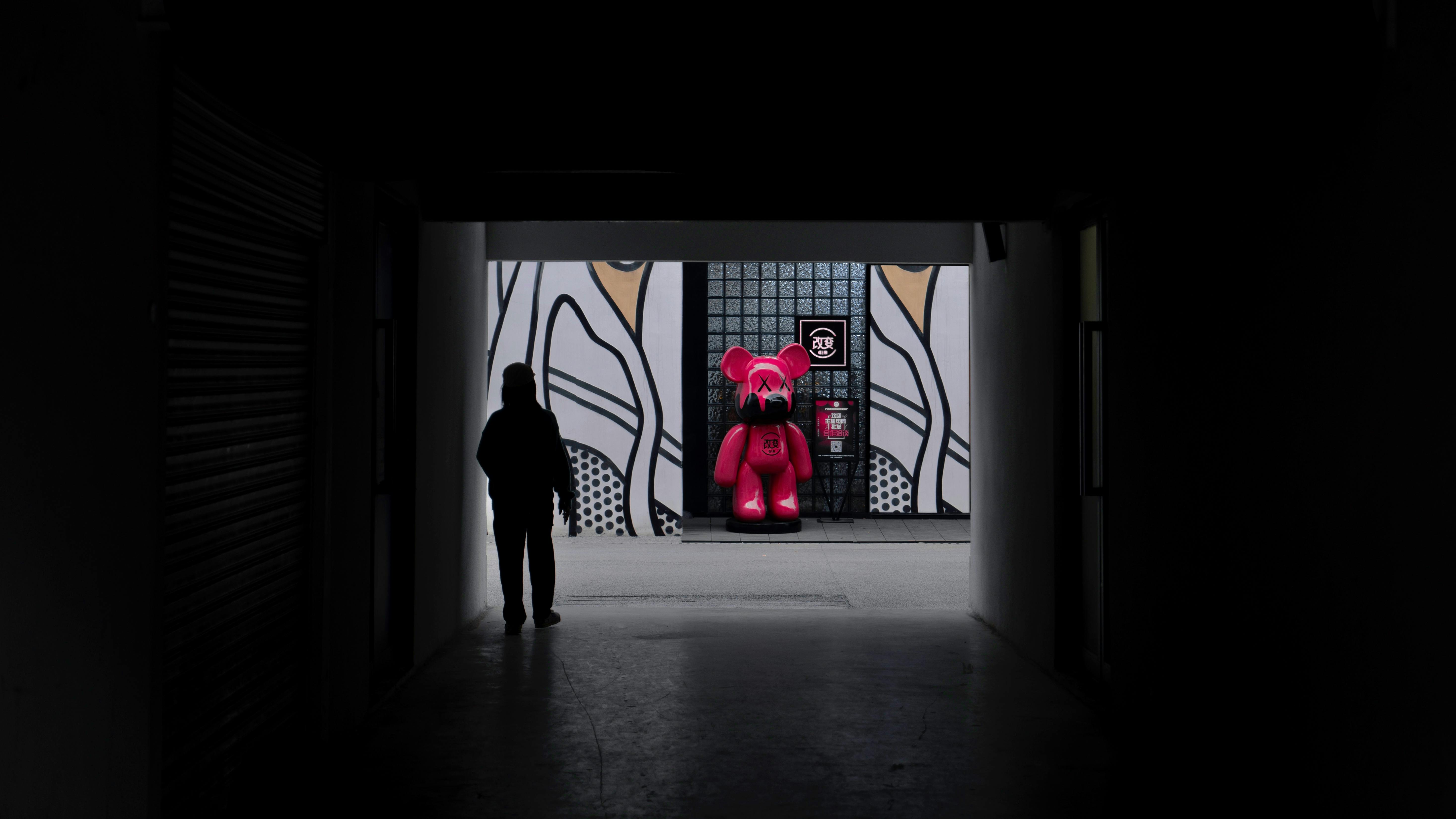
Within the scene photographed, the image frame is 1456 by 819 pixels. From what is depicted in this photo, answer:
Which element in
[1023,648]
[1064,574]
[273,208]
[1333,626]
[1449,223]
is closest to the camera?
[1449,223]

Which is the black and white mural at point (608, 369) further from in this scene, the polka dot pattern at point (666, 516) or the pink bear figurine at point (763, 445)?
the pink bear figurine at point (763, 445)

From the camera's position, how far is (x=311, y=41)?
3.37 metres

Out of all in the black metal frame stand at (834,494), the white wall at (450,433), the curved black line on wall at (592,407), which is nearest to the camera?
the white wall at (450,433)

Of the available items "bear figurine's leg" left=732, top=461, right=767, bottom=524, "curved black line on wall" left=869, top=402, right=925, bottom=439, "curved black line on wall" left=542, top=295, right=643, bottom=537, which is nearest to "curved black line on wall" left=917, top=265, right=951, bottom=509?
"curved black line on wall" left=869, top=402, right=925, bottom=439

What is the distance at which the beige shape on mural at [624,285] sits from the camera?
13.5 metres

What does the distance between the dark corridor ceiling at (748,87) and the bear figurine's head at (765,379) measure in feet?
26.1

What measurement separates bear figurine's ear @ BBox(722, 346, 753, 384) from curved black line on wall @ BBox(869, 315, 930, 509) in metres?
1.86

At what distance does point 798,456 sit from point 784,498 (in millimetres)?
510

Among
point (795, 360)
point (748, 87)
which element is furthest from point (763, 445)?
point (748, 87)

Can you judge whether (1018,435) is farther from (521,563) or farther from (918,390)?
(918,390)

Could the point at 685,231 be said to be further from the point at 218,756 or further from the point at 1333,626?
the point at 1333,626

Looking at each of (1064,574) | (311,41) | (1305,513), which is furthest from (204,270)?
(1064,574)

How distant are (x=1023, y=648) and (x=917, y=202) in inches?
104

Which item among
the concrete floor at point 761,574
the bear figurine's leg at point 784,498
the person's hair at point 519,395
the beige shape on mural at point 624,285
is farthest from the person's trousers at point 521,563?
the beige shape on mural at point 624,285
